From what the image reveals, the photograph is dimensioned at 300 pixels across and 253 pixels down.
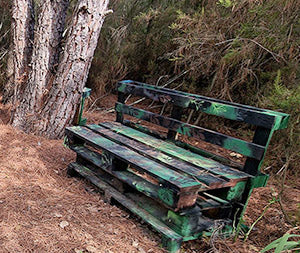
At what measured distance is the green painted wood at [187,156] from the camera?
2.64m

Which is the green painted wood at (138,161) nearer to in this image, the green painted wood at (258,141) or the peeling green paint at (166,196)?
the peeling green paint at (166,196)

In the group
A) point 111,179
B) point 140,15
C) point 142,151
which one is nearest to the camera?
point 142,151

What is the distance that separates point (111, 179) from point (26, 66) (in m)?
3.12

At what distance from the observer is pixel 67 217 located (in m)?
2.66

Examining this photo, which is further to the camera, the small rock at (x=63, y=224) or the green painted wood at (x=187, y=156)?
the green painted wood at (x=187, y=156)

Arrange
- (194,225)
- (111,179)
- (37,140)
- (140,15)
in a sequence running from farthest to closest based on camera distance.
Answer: (140,15)
(37,140)
(111,179)
(194,225)

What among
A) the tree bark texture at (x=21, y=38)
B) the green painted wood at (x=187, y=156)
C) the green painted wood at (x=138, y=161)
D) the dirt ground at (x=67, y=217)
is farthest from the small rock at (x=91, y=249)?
the tree bark texture at (x=21, y=38)

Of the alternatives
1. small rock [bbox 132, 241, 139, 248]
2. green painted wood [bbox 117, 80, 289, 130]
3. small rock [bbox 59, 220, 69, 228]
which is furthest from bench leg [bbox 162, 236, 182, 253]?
green painted wood [bbox 117, 80, 289, 130]

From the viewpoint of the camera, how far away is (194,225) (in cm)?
247

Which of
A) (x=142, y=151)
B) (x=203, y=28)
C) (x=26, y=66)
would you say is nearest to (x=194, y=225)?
(x=142, y=151)

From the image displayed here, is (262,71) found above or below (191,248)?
above

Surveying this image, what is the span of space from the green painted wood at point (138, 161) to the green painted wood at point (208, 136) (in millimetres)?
629

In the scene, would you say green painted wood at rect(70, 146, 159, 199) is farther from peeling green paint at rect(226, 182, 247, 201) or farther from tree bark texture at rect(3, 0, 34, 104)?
tree bark texture at rect(3, 0, 34, 104)

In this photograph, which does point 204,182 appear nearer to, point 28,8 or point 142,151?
point 142,151
